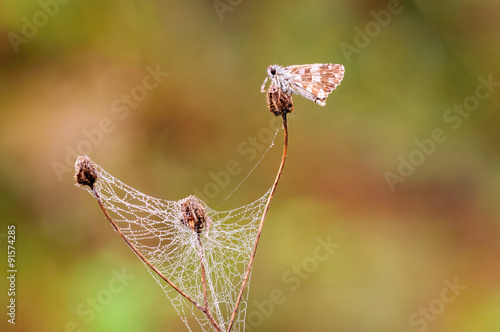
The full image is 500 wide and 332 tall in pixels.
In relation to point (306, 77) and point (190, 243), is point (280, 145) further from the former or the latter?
point (306, 77)

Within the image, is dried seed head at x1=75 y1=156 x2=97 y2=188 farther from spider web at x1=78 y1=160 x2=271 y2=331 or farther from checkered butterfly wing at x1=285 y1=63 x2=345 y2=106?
checkered butterfly wing at x1=285 y1=63 x2=345 y2=106

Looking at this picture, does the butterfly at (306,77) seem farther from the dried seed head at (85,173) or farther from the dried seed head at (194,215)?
the dried seed head at (85,173)

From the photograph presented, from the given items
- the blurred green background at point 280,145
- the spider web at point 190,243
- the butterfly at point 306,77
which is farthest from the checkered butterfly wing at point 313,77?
the blurred green background at point 280,145

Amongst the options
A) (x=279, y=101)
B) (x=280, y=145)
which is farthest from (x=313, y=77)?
(x=280, y=145)

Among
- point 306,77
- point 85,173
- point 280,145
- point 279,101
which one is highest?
point 280,145

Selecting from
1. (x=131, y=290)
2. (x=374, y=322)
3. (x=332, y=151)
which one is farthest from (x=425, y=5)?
(x=131, y=290)

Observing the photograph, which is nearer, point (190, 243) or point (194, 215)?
point (194, 215)

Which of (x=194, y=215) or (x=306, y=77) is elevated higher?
(x=306, y=77)
